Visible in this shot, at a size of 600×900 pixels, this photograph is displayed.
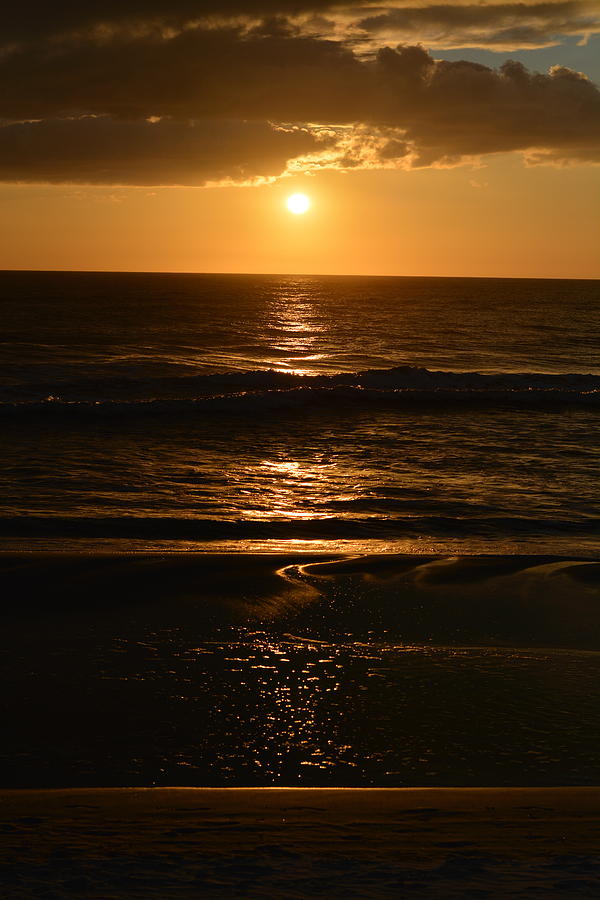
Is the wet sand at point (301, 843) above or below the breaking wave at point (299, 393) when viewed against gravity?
below

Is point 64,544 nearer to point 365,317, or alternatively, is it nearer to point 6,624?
point 6,624

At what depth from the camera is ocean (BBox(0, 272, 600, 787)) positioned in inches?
217

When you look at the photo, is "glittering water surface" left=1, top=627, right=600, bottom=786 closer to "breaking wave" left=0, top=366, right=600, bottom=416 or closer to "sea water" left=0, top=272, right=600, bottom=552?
"sea water" left=0, top=272, right=600, bottom=552

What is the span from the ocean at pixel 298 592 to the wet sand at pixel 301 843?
1.28ft

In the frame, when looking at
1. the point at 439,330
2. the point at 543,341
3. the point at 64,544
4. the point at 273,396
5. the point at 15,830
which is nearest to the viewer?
the point at 15,830

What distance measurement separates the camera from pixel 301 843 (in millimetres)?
3998

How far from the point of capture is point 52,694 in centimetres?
620

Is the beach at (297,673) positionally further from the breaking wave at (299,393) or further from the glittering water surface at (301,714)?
the breaking wave at (299,393)

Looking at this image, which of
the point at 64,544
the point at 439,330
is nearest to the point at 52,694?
the point at 64,544

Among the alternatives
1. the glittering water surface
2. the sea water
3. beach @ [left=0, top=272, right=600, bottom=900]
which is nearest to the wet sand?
beach @ [left=0, top=272, right=600, bottom=900]

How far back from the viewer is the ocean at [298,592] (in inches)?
217

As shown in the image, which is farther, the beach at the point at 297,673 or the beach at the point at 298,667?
the beach at the point at 297,673

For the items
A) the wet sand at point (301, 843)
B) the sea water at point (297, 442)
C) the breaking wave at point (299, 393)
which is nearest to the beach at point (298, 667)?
the wet sand at point (301, 843)

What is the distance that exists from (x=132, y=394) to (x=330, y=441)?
1091 centimetres
